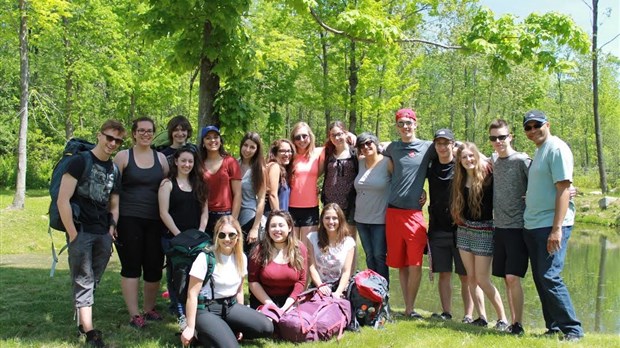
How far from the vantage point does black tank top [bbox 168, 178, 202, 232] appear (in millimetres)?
5184

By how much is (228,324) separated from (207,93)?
9.02 feet

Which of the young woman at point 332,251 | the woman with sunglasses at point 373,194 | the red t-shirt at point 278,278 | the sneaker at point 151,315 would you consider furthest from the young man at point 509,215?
the sneaker at point 151,315

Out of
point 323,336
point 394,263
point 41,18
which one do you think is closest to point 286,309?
point 323,336

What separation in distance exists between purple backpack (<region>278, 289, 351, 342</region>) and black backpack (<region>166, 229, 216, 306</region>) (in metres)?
0.84

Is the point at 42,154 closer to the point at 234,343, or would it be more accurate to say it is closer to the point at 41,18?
the point at 41,18

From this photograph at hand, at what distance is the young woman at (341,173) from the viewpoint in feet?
20.2

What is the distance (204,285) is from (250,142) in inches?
68.0

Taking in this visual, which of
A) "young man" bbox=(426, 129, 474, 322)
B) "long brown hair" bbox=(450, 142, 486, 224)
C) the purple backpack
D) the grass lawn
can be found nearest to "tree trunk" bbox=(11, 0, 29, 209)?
the grass lawn

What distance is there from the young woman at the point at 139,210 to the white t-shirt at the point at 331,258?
1.67 m

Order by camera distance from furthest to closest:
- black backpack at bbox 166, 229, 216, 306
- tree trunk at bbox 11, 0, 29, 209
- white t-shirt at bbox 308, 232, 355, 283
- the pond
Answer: tree trunk at bbox 11, 0, 29, 209 < the pond < white t-shirt at bbox 308, 232, 355, 283 < black backpack at bbox 166, 229, 216, 306

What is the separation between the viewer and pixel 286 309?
204 inches

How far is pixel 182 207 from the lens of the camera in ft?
17.1

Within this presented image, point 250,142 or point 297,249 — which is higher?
point 250,142

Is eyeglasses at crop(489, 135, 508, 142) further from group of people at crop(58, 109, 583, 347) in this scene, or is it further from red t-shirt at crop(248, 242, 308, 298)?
red t-shirt at crop(248, 242, 308, 298)
